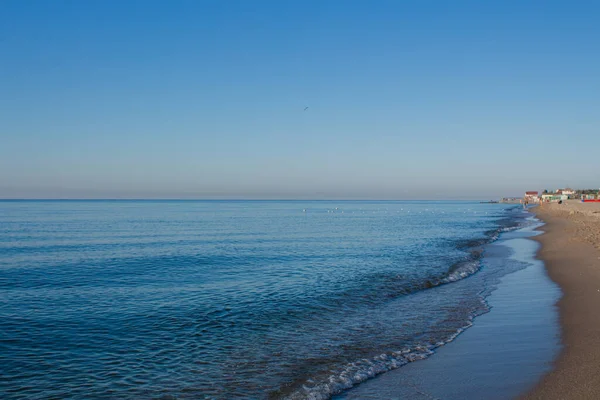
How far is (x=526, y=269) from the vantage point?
23766mm

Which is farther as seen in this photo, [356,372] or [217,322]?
[217,322]

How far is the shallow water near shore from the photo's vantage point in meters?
8.50

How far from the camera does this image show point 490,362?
32.4 feet

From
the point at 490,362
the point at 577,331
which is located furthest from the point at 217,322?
the point at 577,331

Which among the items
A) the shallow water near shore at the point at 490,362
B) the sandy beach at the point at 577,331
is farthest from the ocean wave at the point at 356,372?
the sandy beach at the point at 577,331

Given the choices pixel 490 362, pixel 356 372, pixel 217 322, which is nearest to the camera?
pixel 356 372

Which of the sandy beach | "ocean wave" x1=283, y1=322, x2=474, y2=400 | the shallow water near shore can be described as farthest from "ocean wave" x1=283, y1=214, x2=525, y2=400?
the sandy beach

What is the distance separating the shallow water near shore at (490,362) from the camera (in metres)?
8.50

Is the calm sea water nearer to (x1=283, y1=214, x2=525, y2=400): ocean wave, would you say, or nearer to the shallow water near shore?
(x1=283, y1=214, x2=525, y2=400): ocean wave

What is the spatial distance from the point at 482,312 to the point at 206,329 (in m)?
8.45

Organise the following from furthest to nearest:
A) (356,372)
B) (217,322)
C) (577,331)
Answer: (217,322) < (577,331) < (356,372)

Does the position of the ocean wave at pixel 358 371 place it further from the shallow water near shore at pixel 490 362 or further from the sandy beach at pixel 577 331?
the sandy beach at pixel 577 331

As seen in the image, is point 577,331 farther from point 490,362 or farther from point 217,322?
point 217,322

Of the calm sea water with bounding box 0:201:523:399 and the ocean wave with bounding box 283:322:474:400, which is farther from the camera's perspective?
the calm sea water with bounding box 0:201:523:399
